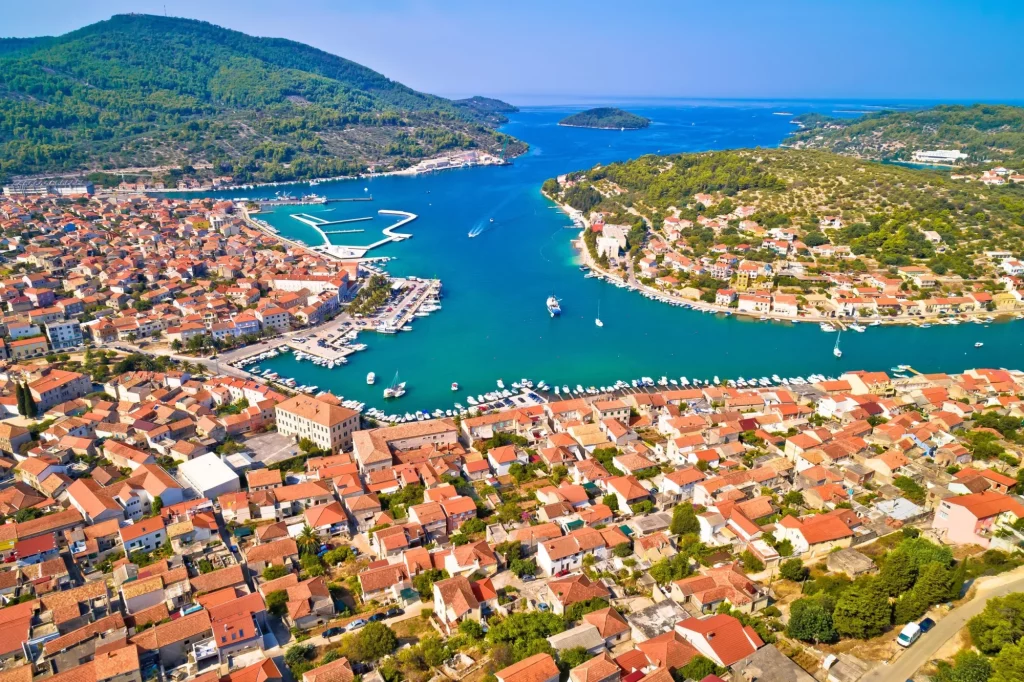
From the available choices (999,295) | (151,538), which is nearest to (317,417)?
(151,538)

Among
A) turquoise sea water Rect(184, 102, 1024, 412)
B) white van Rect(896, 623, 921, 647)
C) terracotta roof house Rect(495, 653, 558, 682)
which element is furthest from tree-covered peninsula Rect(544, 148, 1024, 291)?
terracotta roof house Rect(495, 653, 558, 682)

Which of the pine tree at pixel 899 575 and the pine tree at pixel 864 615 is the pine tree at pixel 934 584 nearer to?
the pine tree at pixel 899 575

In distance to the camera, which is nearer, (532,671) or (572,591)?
(532,671)

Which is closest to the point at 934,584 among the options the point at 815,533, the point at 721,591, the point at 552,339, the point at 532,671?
the point at 815,533

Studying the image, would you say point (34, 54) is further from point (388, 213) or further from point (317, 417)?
A: point (317, 417)

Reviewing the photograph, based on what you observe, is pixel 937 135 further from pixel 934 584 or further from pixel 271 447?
pixel 271 447

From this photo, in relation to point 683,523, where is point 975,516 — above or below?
above

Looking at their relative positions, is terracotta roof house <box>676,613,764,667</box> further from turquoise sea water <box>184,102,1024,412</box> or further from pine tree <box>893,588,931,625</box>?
turquoise sea water <box>184,102,1024,412</box>
